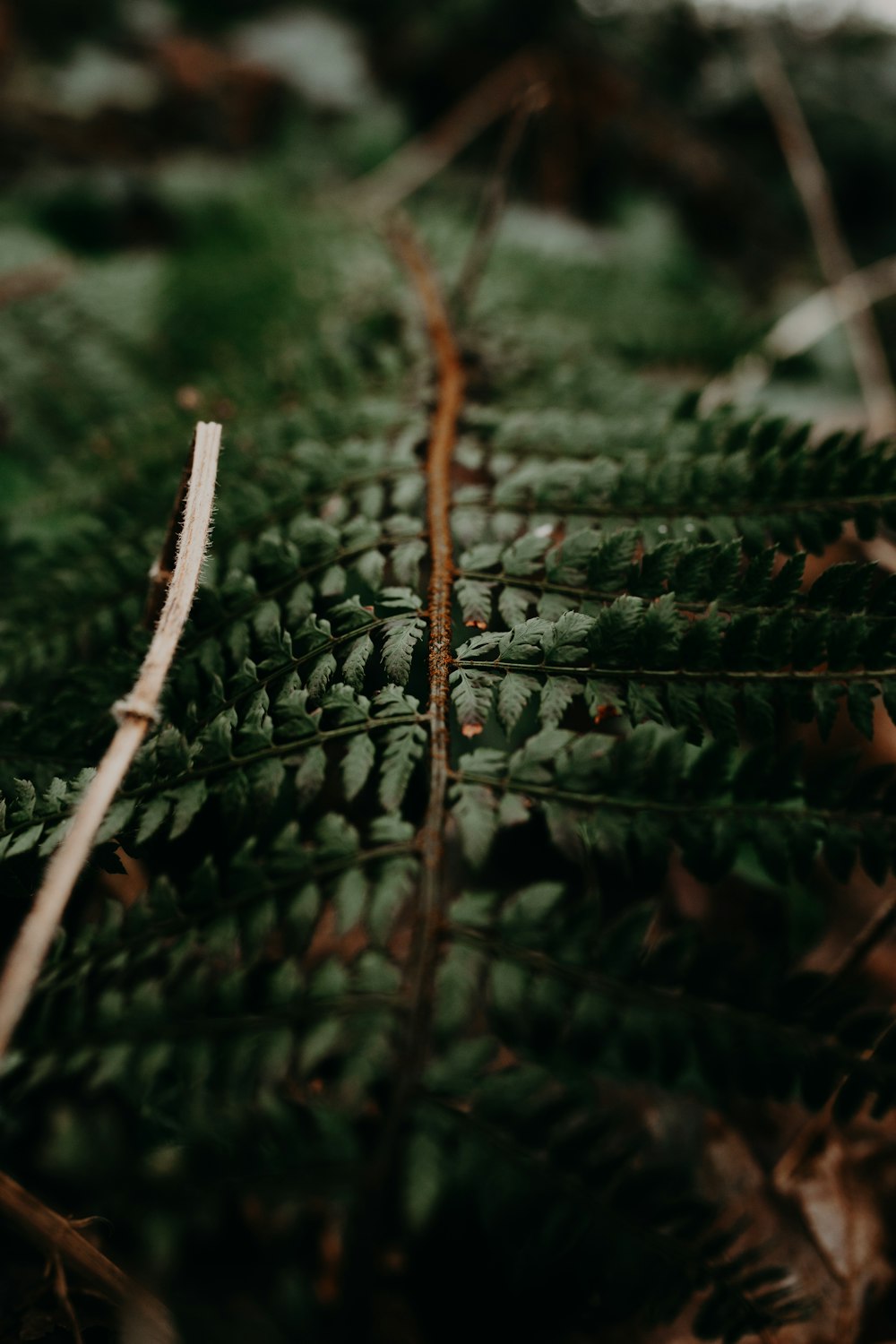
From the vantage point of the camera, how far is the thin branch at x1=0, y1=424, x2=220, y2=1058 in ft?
2.20

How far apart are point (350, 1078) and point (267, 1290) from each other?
19cm

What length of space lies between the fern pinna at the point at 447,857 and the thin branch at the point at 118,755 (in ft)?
0.33

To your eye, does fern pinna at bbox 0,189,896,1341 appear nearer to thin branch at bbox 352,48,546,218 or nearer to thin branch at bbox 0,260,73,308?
thin branch at bbox 0,260,73,308

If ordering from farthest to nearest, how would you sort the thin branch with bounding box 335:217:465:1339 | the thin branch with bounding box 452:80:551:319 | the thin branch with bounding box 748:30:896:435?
the thin branch with bounding box 748:30:896:435 < the thin branch with bounding box 452:80:551:319 < the thin branch with bounding box 335:217:465:1339

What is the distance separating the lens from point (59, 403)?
1935mm

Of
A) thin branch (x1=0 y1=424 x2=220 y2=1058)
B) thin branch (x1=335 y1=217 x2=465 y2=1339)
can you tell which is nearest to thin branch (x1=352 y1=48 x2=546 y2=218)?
thin branch (x1=335 y1=217 x2=465 y2=1339)

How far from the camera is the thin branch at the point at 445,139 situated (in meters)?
2.94

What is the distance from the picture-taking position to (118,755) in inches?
31.3

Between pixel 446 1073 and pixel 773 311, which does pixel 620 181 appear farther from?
pixel 446 1073

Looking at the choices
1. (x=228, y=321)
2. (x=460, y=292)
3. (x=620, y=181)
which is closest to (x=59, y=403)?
(x=228, y=321)

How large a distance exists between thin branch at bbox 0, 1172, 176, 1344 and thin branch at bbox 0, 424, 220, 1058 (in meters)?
0.20

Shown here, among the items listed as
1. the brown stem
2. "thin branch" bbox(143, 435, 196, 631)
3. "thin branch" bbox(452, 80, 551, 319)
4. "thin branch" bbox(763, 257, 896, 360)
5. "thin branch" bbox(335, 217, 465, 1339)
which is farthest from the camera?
"thin branch" bbox(763, 257, 896, 360)

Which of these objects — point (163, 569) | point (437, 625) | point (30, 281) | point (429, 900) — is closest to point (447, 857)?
point (429, 900)

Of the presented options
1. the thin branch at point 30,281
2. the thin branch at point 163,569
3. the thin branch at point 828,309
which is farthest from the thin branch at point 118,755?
the thin branch at point 828,309
